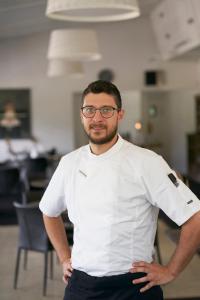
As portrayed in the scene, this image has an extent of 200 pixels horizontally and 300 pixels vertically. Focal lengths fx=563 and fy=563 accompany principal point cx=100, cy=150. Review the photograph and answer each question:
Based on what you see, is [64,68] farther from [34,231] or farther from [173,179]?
[173,179]

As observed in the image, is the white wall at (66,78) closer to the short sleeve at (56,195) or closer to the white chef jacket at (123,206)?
the short sleeve at (56,195)

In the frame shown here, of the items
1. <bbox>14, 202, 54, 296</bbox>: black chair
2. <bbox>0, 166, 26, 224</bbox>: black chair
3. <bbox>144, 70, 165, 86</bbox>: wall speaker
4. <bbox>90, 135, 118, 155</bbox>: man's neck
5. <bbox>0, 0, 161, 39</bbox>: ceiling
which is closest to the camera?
<bbox>90, 135, 118, 155</bbox>: man's neck

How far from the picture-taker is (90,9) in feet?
12.1

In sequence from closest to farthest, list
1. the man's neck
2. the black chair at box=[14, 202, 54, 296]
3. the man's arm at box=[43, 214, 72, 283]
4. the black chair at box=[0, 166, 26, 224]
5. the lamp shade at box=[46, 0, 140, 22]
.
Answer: the man's neck
the man's arm at box=[43, 214, 72, 283]
the lamp shade at box=[46, 0, 140, 22]
the black chair at box=[14, 202, 54, 296]
the black chair at box=[0, 166, 26, 224]

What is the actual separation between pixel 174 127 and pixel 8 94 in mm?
4083

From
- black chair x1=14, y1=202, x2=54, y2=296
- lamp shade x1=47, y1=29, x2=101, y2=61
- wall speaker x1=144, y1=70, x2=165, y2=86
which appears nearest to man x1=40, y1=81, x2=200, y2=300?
black chair x1=14, y1=202, x2=54, y2=296

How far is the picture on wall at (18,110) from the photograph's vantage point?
44.2 ft

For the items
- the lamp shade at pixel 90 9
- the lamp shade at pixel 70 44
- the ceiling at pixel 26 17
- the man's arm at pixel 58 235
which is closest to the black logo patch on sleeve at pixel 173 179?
the man's arm at pixel 58 235

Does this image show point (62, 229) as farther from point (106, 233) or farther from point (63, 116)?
point (63, 116)

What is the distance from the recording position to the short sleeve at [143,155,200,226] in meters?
2.03

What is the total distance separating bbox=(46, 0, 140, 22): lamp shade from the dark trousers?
Answer: 1.70 m

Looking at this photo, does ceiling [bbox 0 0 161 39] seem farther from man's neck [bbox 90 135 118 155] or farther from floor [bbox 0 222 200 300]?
man's neck [bbox 90 135 118 155]

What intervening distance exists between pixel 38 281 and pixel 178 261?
130 inches

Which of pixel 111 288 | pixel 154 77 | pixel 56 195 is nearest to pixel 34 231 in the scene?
pixel 56 195
